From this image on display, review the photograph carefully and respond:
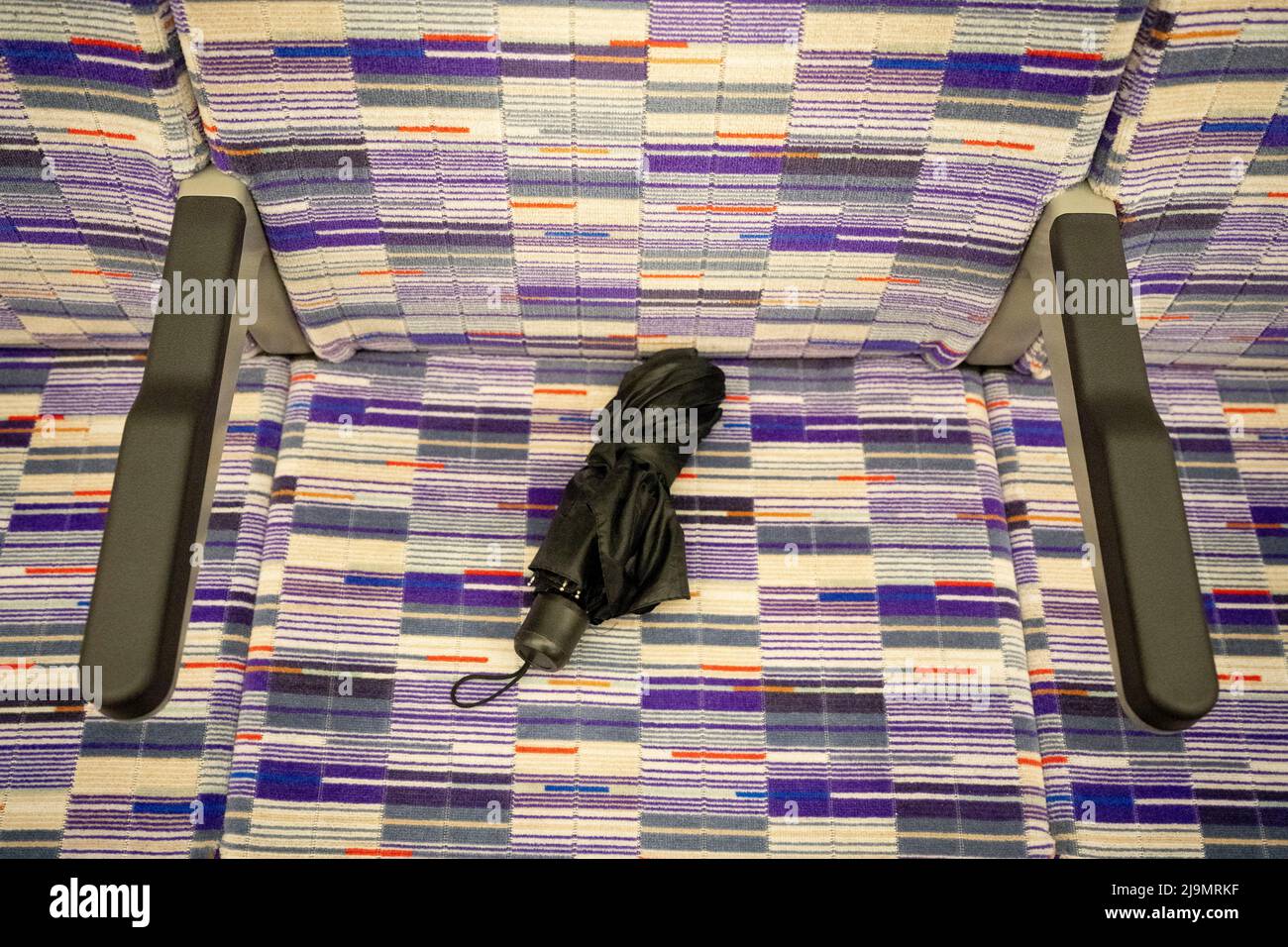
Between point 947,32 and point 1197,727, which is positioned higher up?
point 947,32

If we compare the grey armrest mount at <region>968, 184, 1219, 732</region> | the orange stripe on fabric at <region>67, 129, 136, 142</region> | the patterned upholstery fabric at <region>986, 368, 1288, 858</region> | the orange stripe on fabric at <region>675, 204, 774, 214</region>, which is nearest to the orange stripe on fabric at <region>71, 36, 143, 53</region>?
the orange stripe on fabric at <region>67, 129, 136, 142</region>

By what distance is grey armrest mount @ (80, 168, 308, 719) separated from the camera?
3.23ft

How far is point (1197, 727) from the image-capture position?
132 centimetres

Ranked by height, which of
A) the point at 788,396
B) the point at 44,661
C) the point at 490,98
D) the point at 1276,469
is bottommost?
the point at 44,661

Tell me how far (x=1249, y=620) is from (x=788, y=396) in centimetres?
73

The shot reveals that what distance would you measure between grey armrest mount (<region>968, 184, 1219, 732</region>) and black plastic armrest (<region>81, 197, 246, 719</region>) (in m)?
1.02

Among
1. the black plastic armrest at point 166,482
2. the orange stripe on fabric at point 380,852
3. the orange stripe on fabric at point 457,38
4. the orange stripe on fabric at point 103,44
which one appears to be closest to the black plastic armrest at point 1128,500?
the orange stripe on fabric at point 457,38

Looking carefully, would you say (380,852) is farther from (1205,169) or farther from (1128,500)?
(1205,169)

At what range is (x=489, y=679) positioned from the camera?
1292 millimetres

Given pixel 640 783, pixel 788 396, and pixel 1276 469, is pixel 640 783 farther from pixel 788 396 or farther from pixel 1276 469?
pixel 1276 469

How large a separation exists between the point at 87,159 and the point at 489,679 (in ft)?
2.77

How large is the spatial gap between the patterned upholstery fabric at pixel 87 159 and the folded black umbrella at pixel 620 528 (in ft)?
2.11

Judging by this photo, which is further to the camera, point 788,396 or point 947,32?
point 788,396

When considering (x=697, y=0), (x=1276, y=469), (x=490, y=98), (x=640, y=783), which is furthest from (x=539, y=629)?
(x=1276, y=469)
